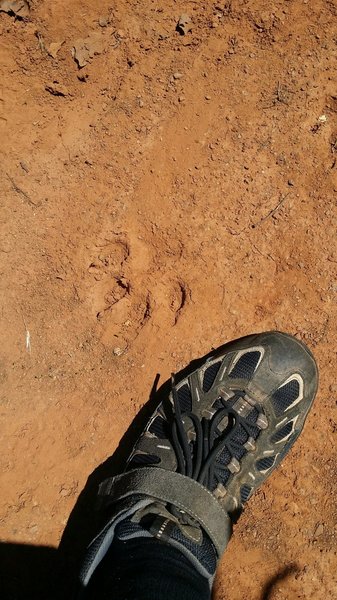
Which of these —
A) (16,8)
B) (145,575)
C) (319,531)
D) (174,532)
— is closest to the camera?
(145,575)

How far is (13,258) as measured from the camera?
2.77 m

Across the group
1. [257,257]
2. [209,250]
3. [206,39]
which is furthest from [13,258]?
[206,39]

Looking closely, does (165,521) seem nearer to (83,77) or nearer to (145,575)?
(145,575)

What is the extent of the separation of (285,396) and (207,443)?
0.42 meters

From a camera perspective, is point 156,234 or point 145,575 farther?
point 156,234

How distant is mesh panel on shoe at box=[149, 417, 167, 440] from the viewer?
8.00ft

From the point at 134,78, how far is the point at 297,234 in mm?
1089

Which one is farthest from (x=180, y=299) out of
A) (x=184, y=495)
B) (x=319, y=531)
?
(x=319, y=531)

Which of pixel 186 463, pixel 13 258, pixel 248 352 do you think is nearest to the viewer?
pixel 186 463

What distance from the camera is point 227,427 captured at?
2.42 meters

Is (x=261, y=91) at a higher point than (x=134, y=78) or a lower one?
higher

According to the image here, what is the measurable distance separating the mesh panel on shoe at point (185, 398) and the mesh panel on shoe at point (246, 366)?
23cm

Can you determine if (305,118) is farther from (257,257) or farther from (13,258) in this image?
(13,258)

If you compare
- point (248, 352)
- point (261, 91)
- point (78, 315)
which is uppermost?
point (261, 91)
